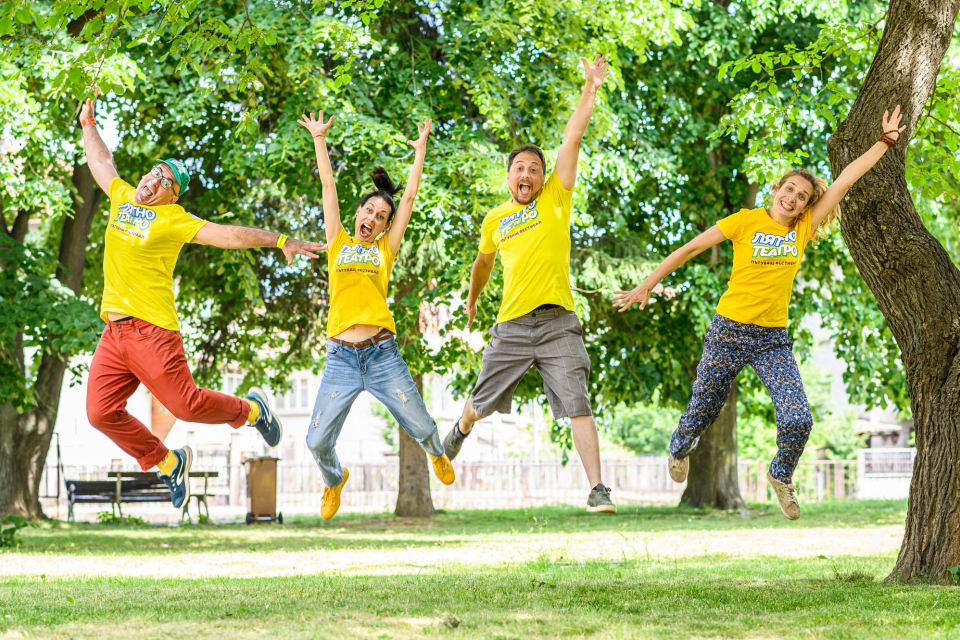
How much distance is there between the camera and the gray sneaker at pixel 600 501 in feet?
20.2

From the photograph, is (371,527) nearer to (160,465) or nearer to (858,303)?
(858,303)

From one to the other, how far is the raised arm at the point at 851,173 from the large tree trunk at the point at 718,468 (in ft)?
42.0

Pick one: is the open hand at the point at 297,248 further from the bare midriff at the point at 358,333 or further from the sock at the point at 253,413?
the sock at the point at 253,413

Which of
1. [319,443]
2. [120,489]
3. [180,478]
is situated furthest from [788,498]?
[120,489]

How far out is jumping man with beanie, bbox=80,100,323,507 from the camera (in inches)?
263

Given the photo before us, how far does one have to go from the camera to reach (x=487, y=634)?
530cm

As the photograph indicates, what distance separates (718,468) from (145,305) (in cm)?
1494

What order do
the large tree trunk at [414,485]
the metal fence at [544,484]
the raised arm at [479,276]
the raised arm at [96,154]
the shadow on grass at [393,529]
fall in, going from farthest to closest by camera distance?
the metal fence at [544,484], the large tree trunk at [414,485], the shadow on grass at [393,529], the raised arm at [479,276], the raised arm at [96,154]

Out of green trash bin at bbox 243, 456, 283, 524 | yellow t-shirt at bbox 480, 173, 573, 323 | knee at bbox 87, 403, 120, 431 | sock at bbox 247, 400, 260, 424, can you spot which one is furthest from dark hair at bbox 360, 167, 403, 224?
green trash bin at bbox 243, 456, 283, 524

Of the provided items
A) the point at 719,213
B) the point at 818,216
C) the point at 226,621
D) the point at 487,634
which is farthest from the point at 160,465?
the point at 719,213

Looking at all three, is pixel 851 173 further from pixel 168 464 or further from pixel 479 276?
pixel 168 464

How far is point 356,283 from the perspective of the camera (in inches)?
275

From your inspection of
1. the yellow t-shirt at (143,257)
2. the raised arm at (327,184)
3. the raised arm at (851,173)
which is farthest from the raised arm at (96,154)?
the raised arm at (851,173)

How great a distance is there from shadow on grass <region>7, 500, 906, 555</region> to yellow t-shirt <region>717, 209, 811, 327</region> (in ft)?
21.9
